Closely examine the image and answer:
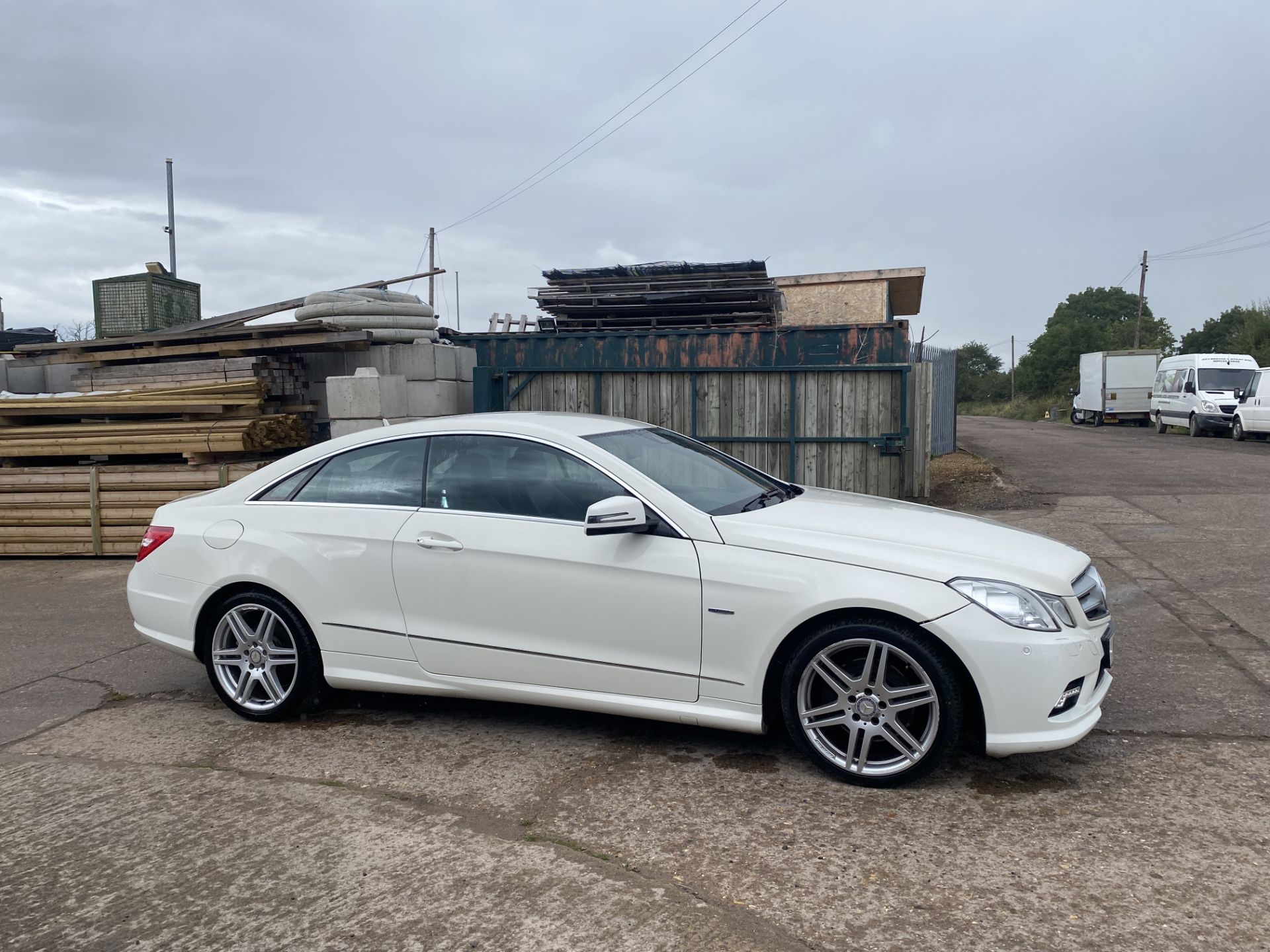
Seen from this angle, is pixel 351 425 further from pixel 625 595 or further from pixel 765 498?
pixel 625 595

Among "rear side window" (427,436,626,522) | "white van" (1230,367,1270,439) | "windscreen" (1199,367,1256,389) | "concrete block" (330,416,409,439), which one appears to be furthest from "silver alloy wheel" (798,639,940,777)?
"windscreen" (1199,367,1256,389)

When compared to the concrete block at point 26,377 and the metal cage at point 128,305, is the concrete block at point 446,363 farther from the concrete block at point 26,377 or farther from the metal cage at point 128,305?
the concrete block at point 26,377

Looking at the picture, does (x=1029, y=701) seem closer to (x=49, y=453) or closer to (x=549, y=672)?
(x=549, y=672)

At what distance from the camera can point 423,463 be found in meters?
4.70

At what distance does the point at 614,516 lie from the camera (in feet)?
13.1

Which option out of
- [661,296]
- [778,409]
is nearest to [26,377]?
[661,296]

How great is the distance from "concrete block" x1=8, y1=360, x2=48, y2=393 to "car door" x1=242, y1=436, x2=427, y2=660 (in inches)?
331

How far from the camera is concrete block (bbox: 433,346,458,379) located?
36.2 ft

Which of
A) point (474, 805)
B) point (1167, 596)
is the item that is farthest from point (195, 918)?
point (1167, 596)

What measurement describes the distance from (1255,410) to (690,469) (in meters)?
23.4

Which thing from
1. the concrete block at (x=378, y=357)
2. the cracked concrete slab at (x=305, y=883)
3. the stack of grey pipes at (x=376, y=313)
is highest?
the stack of grey pipes at (x=376, y=313)

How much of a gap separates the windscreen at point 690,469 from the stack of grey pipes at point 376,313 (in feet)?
20.0

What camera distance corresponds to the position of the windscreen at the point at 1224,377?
84.9 feet

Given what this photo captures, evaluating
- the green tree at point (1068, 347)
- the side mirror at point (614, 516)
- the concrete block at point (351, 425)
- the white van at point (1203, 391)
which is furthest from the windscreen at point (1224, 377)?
the green tree at point (1068, 347)
